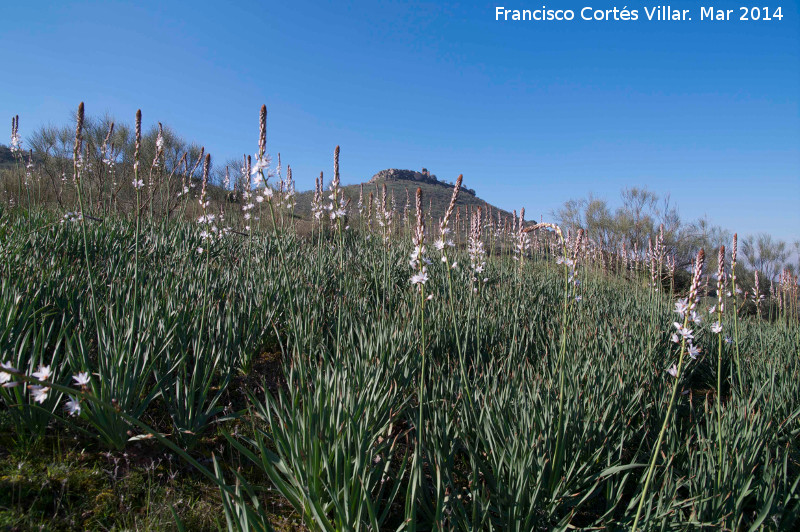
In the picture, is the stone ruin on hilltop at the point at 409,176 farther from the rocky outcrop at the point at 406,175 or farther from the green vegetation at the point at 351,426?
the green vegetation at the point at 351,426

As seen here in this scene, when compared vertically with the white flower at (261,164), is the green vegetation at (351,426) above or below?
below

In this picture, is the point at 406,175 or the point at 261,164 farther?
the point at 406,175

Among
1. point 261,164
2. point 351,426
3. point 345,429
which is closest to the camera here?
point 351,426

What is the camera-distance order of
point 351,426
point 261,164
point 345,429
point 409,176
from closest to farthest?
1. point 351,426
2. point 345,429
3. point 261,164
4. point 409,176

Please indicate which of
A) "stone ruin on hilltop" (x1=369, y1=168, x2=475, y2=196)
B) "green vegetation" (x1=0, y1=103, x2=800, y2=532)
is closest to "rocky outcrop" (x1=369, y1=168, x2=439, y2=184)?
"stone ruin on hilltop" (x1=369, y1=168, x2=475, y2=196)

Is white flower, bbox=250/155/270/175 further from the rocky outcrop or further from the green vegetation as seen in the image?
the rocky outcrop

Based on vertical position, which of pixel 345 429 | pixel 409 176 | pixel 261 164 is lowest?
pixel 345 429

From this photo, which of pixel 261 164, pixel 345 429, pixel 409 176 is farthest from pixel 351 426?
pixel 409 176

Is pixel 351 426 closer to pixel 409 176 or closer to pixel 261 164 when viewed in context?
pixel 261 164

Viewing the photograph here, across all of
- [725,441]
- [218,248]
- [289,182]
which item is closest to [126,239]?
[218,248]

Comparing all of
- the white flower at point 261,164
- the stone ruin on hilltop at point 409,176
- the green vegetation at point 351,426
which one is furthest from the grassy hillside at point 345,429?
the stone ruin on hilltop at point 409,176

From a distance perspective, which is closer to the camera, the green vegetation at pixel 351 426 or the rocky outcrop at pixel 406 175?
the green vegetation at pixel 351 426

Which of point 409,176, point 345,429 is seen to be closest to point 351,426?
point 345,429

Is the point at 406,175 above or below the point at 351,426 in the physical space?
above
